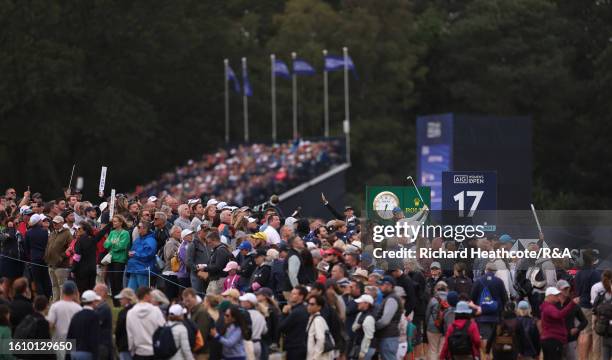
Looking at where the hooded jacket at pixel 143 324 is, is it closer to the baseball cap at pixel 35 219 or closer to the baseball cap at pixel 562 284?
the baseball cap at pixel 35 219

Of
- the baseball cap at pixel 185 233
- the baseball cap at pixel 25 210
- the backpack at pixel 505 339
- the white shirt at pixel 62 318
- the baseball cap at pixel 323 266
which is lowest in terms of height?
the backpack at pixel 505 339

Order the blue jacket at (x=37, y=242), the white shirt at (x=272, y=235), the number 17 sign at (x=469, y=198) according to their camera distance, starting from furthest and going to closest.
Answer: the blue jacket at (x=37, y=242) < the number 17 sign at (x=469, y=198) < the white shirt at (x=272, y=235)

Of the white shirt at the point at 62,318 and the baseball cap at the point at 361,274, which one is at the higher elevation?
the baseball cap at the point at 361,274

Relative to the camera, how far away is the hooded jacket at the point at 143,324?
2462cm

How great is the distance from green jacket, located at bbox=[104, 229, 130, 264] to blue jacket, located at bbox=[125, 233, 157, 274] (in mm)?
267

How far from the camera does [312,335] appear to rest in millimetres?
25484

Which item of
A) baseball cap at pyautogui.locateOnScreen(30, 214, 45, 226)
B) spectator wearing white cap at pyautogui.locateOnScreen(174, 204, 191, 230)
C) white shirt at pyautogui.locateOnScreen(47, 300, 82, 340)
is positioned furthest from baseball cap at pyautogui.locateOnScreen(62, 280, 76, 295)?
spectator wearing white cap at pyautogui.locateOnScreen(174, 204, 191, 230)

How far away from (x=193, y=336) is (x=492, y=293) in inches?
247

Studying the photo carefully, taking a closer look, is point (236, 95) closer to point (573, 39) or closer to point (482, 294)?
point (573, 39)

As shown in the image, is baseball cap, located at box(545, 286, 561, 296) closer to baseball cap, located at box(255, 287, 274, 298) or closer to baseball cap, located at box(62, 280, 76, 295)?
baseball cap, located at box(255, 287, 274, 298)

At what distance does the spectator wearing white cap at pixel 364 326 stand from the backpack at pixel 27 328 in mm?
5131

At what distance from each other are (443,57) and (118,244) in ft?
204

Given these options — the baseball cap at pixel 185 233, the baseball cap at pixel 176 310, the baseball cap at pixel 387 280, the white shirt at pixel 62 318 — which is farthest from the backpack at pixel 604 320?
the white shirt at pixel 62 318

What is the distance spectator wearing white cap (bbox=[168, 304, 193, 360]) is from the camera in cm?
2436
